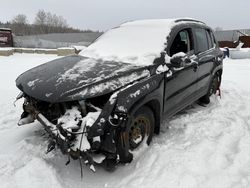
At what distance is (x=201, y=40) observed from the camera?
5340 mm

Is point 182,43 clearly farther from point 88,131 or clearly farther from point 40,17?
point 40,17

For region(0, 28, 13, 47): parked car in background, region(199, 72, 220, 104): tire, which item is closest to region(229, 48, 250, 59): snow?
region(199, 72, 220, 104): tire

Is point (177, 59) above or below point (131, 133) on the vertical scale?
above

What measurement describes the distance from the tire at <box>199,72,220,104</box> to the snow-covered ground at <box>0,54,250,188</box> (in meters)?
0.92

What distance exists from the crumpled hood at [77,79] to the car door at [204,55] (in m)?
1.85

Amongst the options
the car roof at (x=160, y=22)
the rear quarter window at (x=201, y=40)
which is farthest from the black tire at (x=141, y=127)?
the rear quarter window at (x=201, y=40)

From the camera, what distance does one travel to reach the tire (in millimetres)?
5972

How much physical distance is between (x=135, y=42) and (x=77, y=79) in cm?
146

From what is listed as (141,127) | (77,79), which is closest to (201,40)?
(141,127)

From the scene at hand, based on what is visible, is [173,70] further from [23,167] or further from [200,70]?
[23,167]

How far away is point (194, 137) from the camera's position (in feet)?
13.8

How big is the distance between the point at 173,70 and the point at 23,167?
97.9 inches

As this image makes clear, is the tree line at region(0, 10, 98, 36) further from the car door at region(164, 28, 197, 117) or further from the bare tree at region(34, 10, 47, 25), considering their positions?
the car door at region(164, 28, 197, 117)

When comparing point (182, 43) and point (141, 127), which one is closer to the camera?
point (141, 127)
